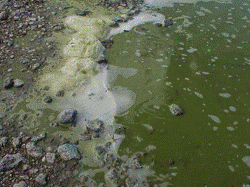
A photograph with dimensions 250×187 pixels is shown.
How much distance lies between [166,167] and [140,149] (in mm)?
614

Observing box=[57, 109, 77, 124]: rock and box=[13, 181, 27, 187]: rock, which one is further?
box=[57, 109, 77, 124]: rock

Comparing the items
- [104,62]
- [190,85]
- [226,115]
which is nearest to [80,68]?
[104,62]

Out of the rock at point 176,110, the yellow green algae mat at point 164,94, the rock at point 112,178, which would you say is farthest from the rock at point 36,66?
the rock at point 176,110

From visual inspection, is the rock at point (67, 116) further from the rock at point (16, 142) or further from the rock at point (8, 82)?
the rock at point (8, 82)

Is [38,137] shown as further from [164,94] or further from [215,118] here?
[215,118]

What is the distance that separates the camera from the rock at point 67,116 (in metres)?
4.72

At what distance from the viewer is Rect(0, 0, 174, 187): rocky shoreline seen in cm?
386

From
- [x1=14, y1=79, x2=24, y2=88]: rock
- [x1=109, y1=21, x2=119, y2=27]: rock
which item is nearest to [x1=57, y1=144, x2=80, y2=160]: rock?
[x1=14, y1=79, x2=24, y2=88]: rock

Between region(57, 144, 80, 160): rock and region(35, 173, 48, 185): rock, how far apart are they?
0.45 meters

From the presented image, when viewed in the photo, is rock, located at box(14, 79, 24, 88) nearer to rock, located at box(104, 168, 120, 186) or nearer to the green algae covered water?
the green algae covered water

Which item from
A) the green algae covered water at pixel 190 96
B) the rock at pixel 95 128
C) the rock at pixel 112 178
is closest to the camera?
the rock at pixel 112 178

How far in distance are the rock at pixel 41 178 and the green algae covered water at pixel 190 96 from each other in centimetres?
145

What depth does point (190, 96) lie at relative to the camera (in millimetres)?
5613

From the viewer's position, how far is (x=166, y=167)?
4.16 m
